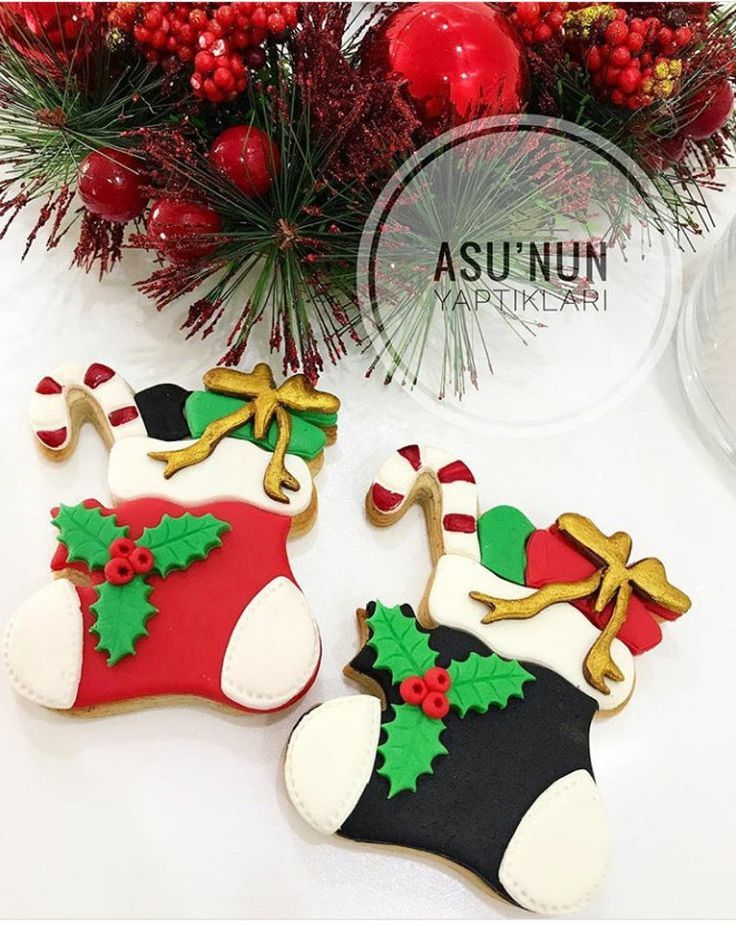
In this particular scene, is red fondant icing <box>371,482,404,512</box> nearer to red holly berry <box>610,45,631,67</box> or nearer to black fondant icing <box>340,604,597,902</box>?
black fondant icing <box>340,604,597,902</box>

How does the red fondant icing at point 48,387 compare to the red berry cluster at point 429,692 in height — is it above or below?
above

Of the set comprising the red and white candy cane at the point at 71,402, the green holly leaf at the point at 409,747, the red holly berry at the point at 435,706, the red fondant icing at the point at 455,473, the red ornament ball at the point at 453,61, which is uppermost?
the red ornament ball at the point at 453,61

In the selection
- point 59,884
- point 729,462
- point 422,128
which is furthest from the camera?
point 729,462

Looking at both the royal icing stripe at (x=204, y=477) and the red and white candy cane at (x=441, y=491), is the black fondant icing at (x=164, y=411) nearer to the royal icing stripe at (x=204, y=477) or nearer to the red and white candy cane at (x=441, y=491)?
the royal icing stripe at (x=204, y=477)

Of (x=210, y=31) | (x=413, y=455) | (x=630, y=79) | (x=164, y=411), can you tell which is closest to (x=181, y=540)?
(x=164, y=411)

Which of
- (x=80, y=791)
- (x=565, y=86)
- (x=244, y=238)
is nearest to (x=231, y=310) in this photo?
(x=244, y=238)

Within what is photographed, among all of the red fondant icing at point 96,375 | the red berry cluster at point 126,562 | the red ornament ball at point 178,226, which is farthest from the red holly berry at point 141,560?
the red ornament ball at point 178,226

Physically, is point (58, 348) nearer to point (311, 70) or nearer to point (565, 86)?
point (311, 70)
